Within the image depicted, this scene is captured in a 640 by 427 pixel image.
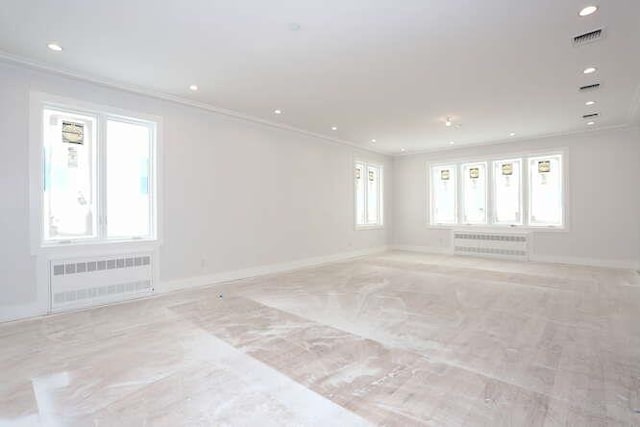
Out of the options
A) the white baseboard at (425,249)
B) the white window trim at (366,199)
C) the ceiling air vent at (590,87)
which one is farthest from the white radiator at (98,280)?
the white baseboard at (425,249)

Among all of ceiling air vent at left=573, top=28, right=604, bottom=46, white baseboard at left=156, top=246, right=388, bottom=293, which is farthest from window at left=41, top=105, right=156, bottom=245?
ceiling air vent at left=573, top=28, right=604, bottom=46

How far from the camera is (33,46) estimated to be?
3.39 metres

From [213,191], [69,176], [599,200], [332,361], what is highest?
[69,176]

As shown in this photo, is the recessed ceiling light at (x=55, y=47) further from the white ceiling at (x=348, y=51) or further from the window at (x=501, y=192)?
the window at (x=501, y=192)

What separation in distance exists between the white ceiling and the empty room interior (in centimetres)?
3

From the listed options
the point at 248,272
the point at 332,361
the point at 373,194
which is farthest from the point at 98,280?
the point at 373,194

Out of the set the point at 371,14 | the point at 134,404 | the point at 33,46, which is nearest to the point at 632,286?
the point at 371,14

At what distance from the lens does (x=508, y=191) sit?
8109 millimetres

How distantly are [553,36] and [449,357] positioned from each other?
10.5 ft

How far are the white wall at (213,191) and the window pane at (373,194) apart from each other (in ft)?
3.55

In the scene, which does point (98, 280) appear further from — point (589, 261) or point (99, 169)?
point (589, 261)

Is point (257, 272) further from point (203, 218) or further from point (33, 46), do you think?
point (33, 46)

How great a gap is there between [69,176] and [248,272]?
119 inches

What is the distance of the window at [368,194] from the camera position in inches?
347
